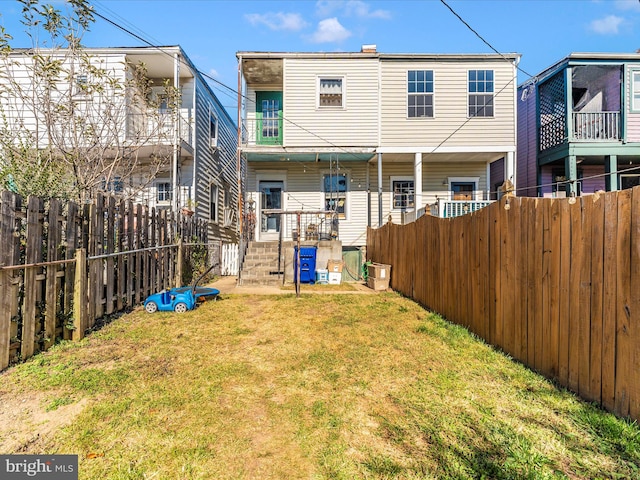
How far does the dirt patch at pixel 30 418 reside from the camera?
2131 mm

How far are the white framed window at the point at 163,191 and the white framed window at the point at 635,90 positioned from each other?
17.0m

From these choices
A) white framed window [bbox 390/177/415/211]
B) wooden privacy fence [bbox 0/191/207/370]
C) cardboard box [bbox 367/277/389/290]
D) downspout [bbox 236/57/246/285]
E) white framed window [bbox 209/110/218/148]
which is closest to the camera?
wooden privacy fence [bbox 0/191/207/370]

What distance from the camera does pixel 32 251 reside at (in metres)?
3.51

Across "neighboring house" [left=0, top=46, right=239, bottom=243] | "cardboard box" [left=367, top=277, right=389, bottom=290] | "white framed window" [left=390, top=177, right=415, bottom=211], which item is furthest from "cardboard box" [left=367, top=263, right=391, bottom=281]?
"neighboring house" [left=0, top=46, right=239, bottom=243]

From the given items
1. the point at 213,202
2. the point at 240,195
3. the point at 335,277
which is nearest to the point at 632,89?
the point at 335,277

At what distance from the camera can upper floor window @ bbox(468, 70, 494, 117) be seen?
11.3 metres

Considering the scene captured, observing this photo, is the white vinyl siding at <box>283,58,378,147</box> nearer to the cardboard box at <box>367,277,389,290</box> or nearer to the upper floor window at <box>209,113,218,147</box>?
the upper floor window at <box>209,113,218,147</box>

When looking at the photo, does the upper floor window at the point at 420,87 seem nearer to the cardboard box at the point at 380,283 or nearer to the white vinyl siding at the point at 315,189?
the white vinyl siding at the point at 315,189

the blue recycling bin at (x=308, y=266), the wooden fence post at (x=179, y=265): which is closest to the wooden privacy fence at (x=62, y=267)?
the wooden fence post at (x=179, y=265)

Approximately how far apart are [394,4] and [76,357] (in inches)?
361

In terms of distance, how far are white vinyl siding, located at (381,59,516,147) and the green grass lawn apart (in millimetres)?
8820

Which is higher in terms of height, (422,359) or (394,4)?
(394,4)

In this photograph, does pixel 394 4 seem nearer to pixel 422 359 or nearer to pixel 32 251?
pixel 422 359

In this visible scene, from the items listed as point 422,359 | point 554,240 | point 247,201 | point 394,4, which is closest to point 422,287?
point 422,359
